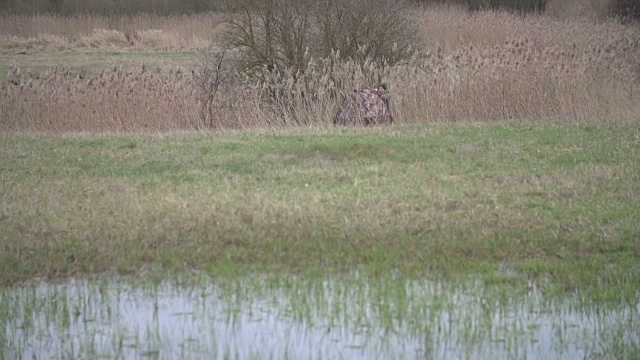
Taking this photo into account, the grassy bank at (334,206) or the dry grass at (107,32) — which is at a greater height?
the grassy bank at (334,206)

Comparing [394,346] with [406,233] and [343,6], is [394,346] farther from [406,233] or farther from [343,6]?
[343,6]

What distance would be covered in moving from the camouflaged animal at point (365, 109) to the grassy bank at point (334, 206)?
7.82ft

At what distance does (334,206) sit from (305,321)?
275cm

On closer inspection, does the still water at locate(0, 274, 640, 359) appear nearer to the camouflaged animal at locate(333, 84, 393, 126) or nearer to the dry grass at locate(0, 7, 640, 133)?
the camouflaged animal at locate(333, 84, 393, 126)

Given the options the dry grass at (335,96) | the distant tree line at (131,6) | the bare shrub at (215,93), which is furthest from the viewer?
the distant tree line at (131,6)

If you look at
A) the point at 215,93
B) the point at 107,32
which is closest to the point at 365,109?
the point at 215,93

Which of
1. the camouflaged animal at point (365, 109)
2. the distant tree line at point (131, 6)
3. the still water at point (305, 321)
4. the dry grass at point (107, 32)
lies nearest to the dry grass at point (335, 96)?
the camouflaged animal at point (365, 109)

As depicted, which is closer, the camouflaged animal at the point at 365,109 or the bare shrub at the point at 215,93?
the camouflaged animal at the point at 365,109

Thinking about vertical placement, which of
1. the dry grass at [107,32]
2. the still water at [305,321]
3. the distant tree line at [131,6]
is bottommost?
the dry grass at [107,32]

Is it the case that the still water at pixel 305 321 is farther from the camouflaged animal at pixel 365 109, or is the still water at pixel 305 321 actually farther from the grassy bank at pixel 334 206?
the camouflaged animal at pixel 365 109

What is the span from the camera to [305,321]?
679 centimetres

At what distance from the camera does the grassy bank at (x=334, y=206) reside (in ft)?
26.3

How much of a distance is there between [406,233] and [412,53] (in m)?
12.3

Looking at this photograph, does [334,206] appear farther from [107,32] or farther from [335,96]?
[107,32]
